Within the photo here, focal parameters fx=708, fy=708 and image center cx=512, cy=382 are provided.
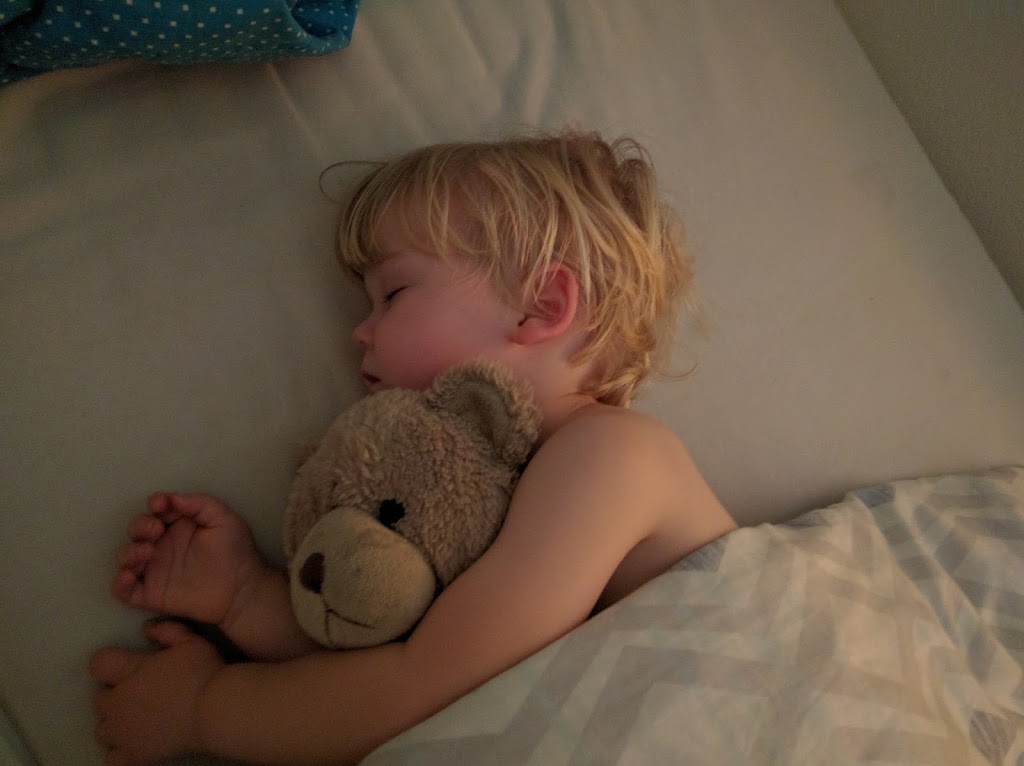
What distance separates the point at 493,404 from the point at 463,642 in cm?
18

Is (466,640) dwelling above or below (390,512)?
below

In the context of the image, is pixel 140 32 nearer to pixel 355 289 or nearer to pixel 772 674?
pixel 355 289

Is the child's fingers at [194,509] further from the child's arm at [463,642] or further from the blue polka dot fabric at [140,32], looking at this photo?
the blue polka dot fabric at [140,32]

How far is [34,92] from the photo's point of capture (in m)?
0.69

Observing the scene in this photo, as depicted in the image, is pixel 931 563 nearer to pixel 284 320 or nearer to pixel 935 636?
pixel 935 636

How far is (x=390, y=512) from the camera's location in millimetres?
533

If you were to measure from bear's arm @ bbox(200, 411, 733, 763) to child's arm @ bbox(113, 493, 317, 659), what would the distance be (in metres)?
→ 0.04

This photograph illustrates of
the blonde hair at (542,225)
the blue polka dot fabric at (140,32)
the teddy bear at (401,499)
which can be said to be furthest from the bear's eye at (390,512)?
the blue polka dot fabric at (140,32)

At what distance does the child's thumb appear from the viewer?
57 centimetres

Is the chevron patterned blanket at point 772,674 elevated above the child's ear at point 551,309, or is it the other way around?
the child's ear at point 551,309

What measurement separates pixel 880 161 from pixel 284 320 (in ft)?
2.61

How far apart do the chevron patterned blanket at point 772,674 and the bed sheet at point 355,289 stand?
17cm

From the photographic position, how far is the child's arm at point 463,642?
19.4 inches

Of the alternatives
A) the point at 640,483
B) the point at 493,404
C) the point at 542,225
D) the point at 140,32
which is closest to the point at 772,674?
the point at 640,483
